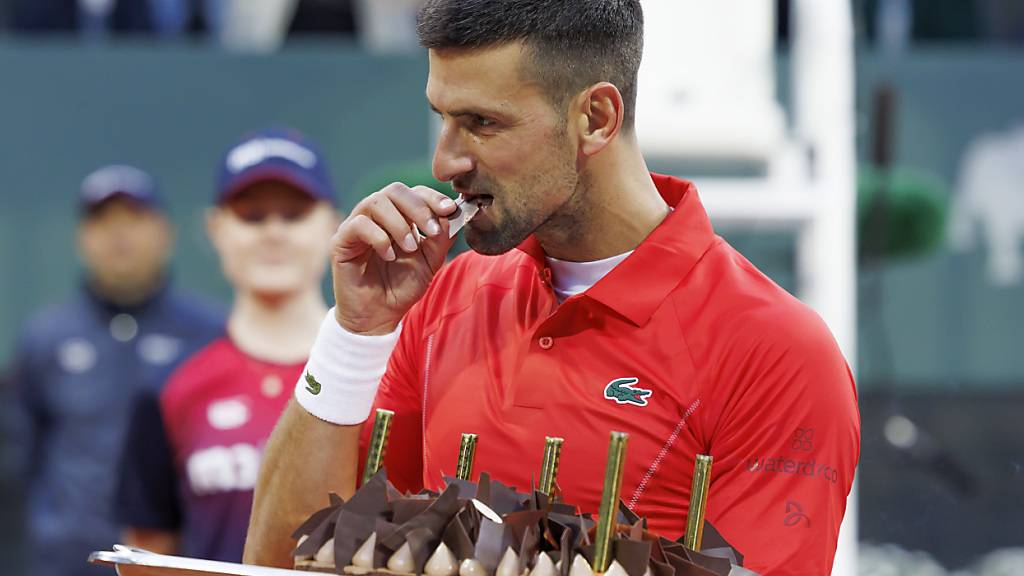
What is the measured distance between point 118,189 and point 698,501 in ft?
12.7

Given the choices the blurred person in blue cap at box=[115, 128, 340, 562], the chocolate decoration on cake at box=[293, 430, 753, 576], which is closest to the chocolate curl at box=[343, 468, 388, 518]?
the chocolate decoration on cake at box=[293, 430, 753, 576]

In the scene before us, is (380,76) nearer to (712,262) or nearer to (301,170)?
(301,170)

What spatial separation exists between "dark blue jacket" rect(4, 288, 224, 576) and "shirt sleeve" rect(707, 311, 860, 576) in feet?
10.1

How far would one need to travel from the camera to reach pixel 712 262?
6.70 feet

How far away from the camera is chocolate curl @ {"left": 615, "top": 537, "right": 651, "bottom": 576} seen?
64.4 inches

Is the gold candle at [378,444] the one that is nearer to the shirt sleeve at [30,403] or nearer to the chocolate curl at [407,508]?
the chocolate curl at [407,508]

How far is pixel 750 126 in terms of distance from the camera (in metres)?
4.06

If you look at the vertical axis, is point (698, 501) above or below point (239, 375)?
above

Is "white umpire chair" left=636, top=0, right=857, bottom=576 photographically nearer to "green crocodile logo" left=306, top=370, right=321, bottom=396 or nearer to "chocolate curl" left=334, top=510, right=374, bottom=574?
"green crocodile logo" left=306, top=370, right=321, bottom=396

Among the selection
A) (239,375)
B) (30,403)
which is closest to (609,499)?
(239,375)

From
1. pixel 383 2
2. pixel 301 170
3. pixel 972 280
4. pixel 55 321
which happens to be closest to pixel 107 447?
pixel 55 321

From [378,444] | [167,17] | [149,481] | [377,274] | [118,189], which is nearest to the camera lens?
[378,444]

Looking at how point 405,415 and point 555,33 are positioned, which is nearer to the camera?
point 555,33

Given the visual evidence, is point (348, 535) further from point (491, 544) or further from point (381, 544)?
point (491, 544)
